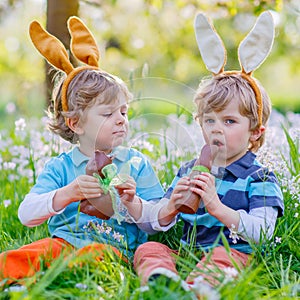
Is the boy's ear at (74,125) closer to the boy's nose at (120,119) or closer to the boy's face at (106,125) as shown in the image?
the boy's face at (106,125)

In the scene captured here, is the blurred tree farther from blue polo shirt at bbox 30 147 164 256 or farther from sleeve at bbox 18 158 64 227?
sleeve at bbox 18 158 64 227

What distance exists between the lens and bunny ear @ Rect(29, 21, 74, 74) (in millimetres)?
3012

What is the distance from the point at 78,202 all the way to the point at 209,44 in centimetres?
97

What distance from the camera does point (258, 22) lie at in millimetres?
2859

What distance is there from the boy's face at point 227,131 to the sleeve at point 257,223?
26cm

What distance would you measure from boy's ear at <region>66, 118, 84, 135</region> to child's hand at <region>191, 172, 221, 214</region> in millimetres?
672

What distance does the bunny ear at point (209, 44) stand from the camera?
9.45 ft

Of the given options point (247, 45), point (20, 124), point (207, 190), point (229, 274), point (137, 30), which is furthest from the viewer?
point (137, 30)

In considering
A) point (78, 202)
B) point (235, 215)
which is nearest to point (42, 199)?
point (78, 202)

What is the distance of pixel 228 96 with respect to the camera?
2.79 m

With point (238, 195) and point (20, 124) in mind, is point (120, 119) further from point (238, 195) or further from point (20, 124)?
point (20, 124)

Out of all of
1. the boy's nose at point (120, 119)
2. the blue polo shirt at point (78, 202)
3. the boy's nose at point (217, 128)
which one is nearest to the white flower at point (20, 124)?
the blue polo shirt at point (78, 202)

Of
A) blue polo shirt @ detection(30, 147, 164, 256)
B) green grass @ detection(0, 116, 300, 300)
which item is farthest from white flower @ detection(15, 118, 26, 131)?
blue polo shirt @ detection(30, 147, 164, 256)

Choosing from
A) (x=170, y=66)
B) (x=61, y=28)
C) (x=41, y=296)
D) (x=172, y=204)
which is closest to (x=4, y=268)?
(x=41, y=296)
